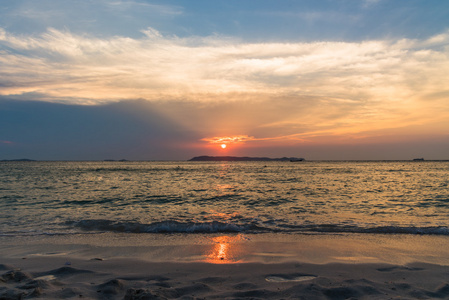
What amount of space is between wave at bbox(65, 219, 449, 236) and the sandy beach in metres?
0.85

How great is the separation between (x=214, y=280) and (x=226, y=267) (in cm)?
93

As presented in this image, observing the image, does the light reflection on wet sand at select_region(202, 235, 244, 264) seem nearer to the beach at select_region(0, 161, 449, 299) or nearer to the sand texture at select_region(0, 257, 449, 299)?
the beach at select_region(0, 161, 449, 299)

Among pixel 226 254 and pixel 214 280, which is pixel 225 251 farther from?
pixel 214 280

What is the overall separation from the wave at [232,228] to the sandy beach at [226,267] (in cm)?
85

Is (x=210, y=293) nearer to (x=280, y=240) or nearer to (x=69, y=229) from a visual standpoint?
(x=280, y=240)

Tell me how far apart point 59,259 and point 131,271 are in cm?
247

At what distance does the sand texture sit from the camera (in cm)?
529

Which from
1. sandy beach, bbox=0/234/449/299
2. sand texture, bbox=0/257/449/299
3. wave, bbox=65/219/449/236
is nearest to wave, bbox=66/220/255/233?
wave, bbox=65/219/449/236

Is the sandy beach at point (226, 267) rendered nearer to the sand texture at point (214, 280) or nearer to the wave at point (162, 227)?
the sand texture at point (214, 280)

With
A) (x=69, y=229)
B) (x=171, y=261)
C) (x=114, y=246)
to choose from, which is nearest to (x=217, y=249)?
(x=171, y=261)

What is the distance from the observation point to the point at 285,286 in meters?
5.72

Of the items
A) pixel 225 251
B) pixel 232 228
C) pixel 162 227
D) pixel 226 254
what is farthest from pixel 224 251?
pixel 162 227

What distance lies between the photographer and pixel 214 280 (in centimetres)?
614

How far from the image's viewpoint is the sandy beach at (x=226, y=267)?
17.7ft
